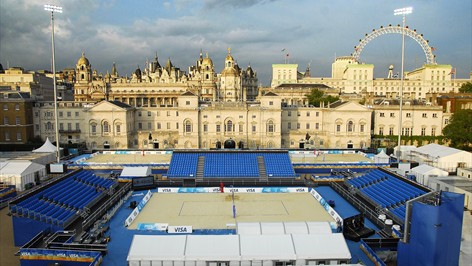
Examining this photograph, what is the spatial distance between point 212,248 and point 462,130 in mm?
50808

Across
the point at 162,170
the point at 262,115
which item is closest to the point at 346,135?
the point at 262,115

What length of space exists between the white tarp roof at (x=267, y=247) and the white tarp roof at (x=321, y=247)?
42 cm

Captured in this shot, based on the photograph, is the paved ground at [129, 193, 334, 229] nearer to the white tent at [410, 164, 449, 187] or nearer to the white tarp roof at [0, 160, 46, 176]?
the white tent at [410, 164, 449, 187]

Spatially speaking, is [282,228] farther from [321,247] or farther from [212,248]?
[212,248]

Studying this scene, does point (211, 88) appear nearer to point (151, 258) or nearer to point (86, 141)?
point (86, 141)

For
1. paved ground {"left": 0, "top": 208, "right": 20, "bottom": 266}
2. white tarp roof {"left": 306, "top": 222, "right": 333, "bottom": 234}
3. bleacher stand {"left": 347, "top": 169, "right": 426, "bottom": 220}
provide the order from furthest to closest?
bleacher stand {"left": 347, "top": 169, "right": 426, "bottom": 220} < white tarp roof {"left": 306, "top": 222, "right": 333, "bottom": 234} < paved ground {"left": 0, "top": 208, "right": 20, "bottom": 266}

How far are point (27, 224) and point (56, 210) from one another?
2061mm

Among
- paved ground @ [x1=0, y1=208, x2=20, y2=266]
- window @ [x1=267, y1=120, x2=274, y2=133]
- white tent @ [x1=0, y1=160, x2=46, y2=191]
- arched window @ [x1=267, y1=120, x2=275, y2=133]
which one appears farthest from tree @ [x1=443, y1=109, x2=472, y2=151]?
paved ground @ [x1=0, y1=208, x2=20, y2=266]

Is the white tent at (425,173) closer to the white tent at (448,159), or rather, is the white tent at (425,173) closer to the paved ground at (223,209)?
the white tent at (448,159)

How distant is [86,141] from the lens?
58469 millimetres

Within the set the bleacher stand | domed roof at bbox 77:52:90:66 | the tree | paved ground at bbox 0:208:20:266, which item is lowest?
paved ground at bbox 0:208:20:266

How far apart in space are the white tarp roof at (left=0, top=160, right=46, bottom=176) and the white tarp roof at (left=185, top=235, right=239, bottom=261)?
23718mm

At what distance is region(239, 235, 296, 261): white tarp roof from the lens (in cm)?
1633

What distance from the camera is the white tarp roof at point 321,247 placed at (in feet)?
54.3
